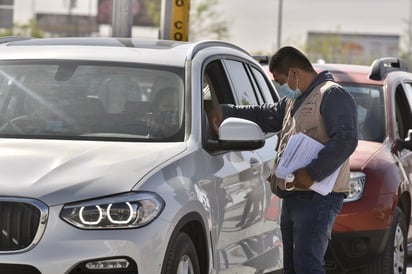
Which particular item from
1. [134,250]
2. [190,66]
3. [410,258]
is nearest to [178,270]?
[134,250]

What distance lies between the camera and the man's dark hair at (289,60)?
6871mm

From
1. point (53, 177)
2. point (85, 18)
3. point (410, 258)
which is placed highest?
point (53, 177)

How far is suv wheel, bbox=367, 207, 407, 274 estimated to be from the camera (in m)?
9.19

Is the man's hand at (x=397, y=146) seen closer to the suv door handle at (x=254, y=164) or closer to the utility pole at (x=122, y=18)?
the suv door handle at (x=254, y=164)

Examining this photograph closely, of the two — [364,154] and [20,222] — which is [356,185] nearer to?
[364,154]

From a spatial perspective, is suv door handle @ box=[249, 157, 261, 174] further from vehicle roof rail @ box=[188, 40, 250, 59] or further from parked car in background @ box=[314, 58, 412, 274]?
parked car in background @ box=[314, 58, 412, 274]

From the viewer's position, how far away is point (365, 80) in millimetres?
10852

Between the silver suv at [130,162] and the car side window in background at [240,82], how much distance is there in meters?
0.01

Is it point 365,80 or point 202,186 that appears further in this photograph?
point 365,80

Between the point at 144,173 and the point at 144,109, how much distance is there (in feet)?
3.41

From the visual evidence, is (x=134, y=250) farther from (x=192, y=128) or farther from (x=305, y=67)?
(x=305, y=67)

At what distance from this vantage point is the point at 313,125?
22.3 feet

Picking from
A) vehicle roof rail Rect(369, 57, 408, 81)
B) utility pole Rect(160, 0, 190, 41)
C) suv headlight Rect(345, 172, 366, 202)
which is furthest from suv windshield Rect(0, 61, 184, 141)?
utility pole Rect(160, 0, 190, 41)

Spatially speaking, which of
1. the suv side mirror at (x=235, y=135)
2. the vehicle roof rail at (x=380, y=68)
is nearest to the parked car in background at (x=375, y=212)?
the vehicle roof rail at (x=380, y=68)
